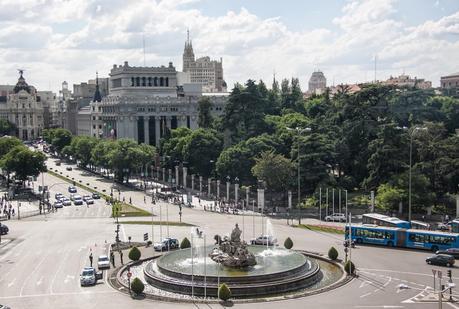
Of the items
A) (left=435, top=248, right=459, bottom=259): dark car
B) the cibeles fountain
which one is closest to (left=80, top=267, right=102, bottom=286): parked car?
the cibeles fountain

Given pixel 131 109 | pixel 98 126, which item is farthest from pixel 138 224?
pixel 98 126

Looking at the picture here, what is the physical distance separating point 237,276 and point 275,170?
42.9 m

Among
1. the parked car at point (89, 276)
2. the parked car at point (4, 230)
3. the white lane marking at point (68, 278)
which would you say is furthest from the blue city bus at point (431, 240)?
the parked car at point (4, 230)

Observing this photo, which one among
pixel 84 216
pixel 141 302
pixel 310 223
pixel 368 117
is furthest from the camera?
pixel 368 117

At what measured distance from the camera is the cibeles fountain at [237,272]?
4728 centimetres

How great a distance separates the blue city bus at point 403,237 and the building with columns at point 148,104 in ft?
325

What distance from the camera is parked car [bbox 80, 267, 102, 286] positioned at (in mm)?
49844

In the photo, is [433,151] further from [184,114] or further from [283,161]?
[184,114]

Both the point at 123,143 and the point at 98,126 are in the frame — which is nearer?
the point at 123,143

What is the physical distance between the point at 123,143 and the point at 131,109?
4095 centimetres

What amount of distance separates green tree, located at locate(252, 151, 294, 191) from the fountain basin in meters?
35.2

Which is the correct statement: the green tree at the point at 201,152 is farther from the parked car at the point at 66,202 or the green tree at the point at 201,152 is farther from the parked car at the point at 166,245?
the parked car at the point at 166,245

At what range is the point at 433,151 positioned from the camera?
86.6m

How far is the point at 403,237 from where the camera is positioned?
61.7 m
